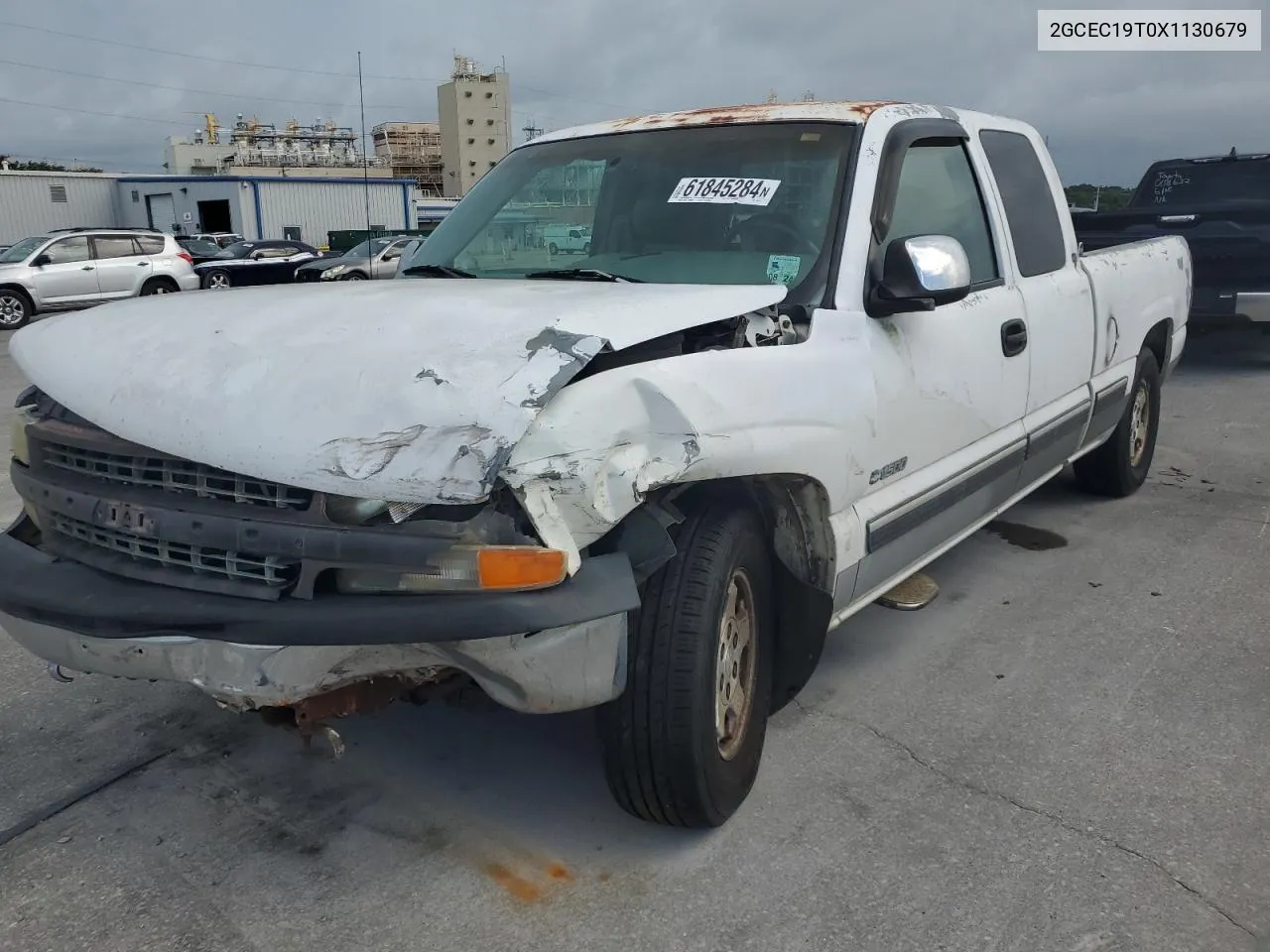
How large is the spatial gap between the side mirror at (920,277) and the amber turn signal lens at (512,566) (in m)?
1.44

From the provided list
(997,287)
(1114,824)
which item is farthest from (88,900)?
(997,287)

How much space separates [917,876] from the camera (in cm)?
256

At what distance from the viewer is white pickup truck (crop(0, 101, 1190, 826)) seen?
210 cm

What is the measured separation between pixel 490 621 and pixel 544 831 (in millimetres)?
969

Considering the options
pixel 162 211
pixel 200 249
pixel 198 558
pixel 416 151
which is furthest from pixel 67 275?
pixel 416 151

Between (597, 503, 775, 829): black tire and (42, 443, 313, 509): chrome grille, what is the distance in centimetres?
82

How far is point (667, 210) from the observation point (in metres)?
3.44

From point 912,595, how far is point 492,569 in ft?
8.23

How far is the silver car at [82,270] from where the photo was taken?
1789 centimetres

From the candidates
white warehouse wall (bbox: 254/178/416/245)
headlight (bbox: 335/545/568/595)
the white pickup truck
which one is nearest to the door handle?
the white pickup truck

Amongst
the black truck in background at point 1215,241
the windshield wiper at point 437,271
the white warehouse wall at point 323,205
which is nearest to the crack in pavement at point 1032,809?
the windshield wiper at point 437,271

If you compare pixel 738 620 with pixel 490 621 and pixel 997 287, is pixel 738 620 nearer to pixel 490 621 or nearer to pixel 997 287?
pixel 490 621

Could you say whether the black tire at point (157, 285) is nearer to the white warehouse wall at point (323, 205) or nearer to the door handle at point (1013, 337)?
the door handle at point (1013, 337)

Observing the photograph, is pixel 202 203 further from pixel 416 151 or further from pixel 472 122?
pixel 416 151
